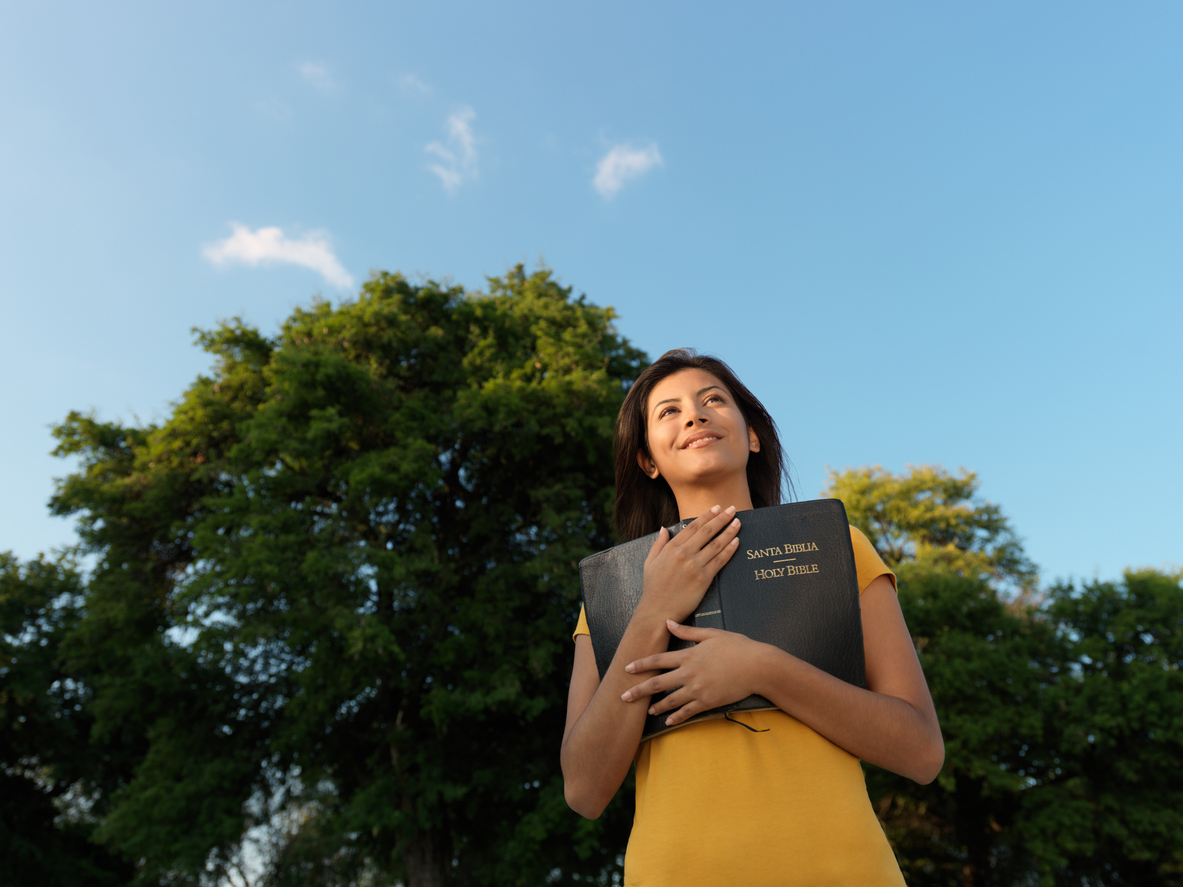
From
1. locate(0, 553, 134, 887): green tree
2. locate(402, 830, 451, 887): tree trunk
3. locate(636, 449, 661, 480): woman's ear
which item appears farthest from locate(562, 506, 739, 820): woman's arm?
locate(0, 553, 134, 887): green tree

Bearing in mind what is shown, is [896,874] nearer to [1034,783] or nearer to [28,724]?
[1034,783]

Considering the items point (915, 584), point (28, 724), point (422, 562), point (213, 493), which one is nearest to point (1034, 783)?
point (915, 584)

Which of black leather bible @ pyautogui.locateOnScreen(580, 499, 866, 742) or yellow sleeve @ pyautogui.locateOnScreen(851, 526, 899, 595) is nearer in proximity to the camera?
black leather bible @ pyautogui.locateOnScreen(580, 499, 866, 742)

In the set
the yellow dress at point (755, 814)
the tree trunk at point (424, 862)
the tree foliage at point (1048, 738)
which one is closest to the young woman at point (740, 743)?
the yellow dress at point (755, 814)

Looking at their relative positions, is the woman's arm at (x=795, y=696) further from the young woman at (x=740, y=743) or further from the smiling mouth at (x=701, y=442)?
the smiling mouth at (x=701, y=442)

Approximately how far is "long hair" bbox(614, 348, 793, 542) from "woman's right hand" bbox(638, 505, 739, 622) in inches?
25.0

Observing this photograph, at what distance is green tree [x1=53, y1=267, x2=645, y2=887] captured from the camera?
1220cm

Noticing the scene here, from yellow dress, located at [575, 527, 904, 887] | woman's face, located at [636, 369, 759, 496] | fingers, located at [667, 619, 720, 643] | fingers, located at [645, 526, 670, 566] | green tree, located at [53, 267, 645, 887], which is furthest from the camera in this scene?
green tree, located at [53, 267, 645, 887]

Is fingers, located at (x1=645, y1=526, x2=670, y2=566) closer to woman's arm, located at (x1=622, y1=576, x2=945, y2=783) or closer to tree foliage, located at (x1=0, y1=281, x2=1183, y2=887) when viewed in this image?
woman's arm, located at (x1=622, y1=576, x2=945, y2=783)

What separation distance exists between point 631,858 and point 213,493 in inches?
615

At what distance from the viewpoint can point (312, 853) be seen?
54.6ft

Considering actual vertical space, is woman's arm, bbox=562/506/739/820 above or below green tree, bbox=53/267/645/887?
below

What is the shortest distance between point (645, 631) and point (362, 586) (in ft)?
39.0

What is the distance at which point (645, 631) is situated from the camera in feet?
5.01
